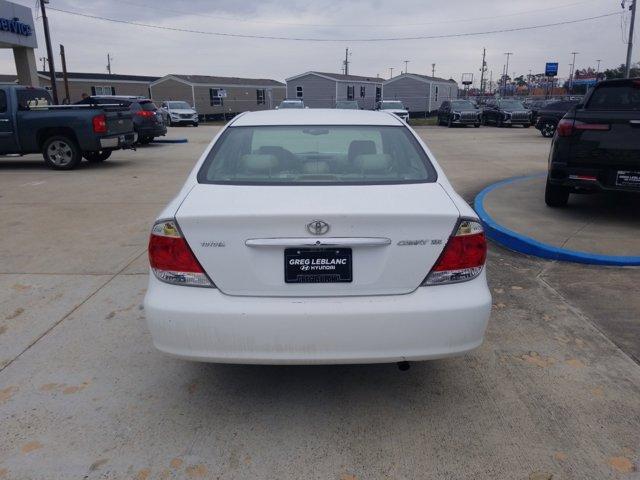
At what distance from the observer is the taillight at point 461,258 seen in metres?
2.77

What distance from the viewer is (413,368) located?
3574 mm

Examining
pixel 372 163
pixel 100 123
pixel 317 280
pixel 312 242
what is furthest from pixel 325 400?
pixel 100 123

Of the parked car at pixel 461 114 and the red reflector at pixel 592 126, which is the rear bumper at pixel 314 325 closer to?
the red reflector at pixel 592 126

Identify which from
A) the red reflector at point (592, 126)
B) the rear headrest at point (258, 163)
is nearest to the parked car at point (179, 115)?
the red reflector at point (592, 126)

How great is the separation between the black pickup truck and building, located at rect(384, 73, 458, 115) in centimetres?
4783

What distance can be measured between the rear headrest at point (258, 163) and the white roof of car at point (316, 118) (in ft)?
1.51

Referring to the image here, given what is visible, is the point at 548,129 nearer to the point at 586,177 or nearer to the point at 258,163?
the point at 586,177

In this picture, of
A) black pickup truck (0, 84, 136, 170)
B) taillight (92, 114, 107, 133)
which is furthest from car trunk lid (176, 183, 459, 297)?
black pickup truck (0, 84, 136, 170)

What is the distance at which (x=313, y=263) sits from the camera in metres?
2.70

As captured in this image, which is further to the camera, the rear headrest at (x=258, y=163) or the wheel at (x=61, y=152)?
the wheel at (x=61, y=152)

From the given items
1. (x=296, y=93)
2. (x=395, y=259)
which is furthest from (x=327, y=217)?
(x=296, y=93)

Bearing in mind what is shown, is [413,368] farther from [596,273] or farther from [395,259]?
[596,273]

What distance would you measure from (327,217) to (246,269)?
47 cm

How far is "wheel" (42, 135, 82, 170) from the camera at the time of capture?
1266 cm
